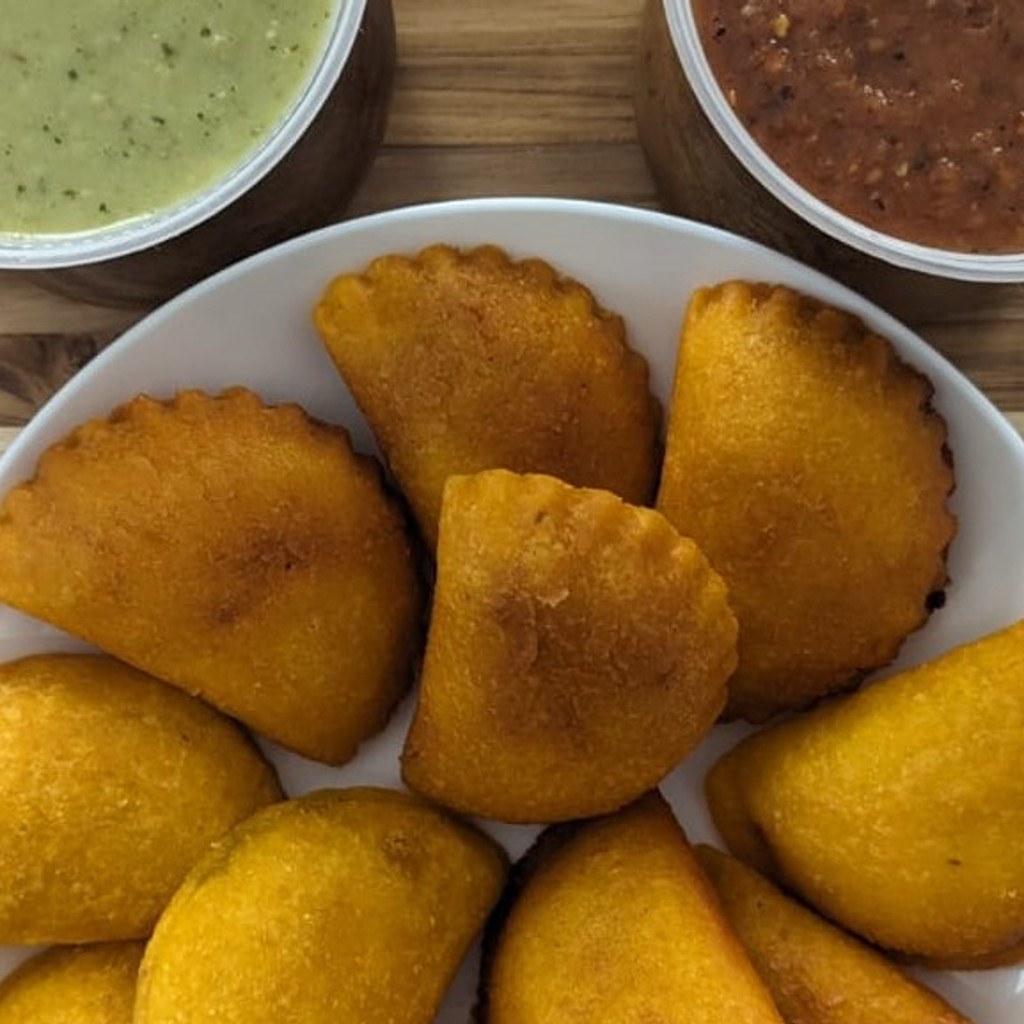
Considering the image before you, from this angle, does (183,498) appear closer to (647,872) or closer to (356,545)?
(356,545)

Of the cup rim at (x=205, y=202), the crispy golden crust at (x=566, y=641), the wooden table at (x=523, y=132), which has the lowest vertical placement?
the crispy golden crust at (x=566, y=641)

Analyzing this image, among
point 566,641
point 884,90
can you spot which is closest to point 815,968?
point 566,641

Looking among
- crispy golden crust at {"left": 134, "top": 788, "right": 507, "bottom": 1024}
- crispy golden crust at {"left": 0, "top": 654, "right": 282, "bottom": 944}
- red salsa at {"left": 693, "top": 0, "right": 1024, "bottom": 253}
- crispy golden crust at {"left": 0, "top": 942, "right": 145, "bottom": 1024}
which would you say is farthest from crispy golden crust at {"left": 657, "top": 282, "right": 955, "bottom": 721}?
crispy golden crust at {"left": 0, "top": 942, "right": 145, "bottom": 1024}

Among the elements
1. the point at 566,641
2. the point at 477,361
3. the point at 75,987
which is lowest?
the point at 75,987

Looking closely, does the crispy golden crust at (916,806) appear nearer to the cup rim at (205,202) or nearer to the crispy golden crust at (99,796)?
the crispy golden crust at (99,796)

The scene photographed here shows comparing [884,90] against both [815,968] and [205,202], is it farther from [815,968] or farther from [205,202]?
[815,968]

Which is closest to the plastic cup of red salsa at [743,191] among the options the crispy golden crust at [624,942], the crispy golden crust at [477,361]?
the crispy golden crust at [477,361]

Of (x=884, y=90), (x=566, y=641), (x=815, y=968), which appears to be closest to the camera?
(x=884, y=90)

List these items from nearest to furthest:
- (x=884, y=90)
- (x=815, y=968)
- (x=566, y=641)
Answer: (x=884, y=90), (x=566, y=641), (x=815, y=968)
